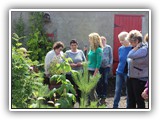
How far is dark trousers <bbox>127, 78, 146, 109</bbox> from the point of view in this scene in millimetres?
5258

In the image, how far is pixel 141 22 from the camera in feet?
17.7

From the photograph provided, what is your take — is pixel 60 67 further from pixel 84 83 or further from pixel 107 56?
pixel 107 56

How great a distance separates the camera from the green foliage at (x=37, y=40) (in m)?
5.32

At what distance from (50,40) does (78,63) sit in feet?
1.23

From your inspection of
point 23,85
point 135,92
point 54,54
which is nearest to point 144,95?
point 135,92

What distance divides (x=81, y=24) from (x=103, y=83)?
663mm

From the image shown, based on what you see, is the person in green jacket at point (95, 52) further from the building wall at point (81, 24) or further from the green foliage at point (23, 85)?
the green foliage at point (23, 85)

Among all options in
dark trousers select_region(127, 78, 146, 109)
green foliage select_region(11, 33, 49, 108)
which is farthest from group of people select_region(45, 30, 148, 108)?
green foliage select_region(11, 33, 49, 108)

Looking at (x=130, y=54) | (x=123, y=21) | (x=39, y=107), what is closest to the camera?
(x=39, y=107)

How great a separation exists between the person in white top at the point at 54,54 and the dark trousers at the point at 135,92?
719 millimetres

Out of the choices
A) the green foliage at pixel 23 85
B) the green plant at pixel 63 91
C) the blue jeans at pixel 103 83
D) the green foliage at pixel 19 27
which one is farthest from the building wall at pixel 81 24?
the green plant at pixel 63 91

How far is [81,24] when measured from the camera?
5.82 meters

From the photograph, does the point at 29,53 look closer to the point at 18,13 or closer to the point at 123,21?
the point at 18,13
